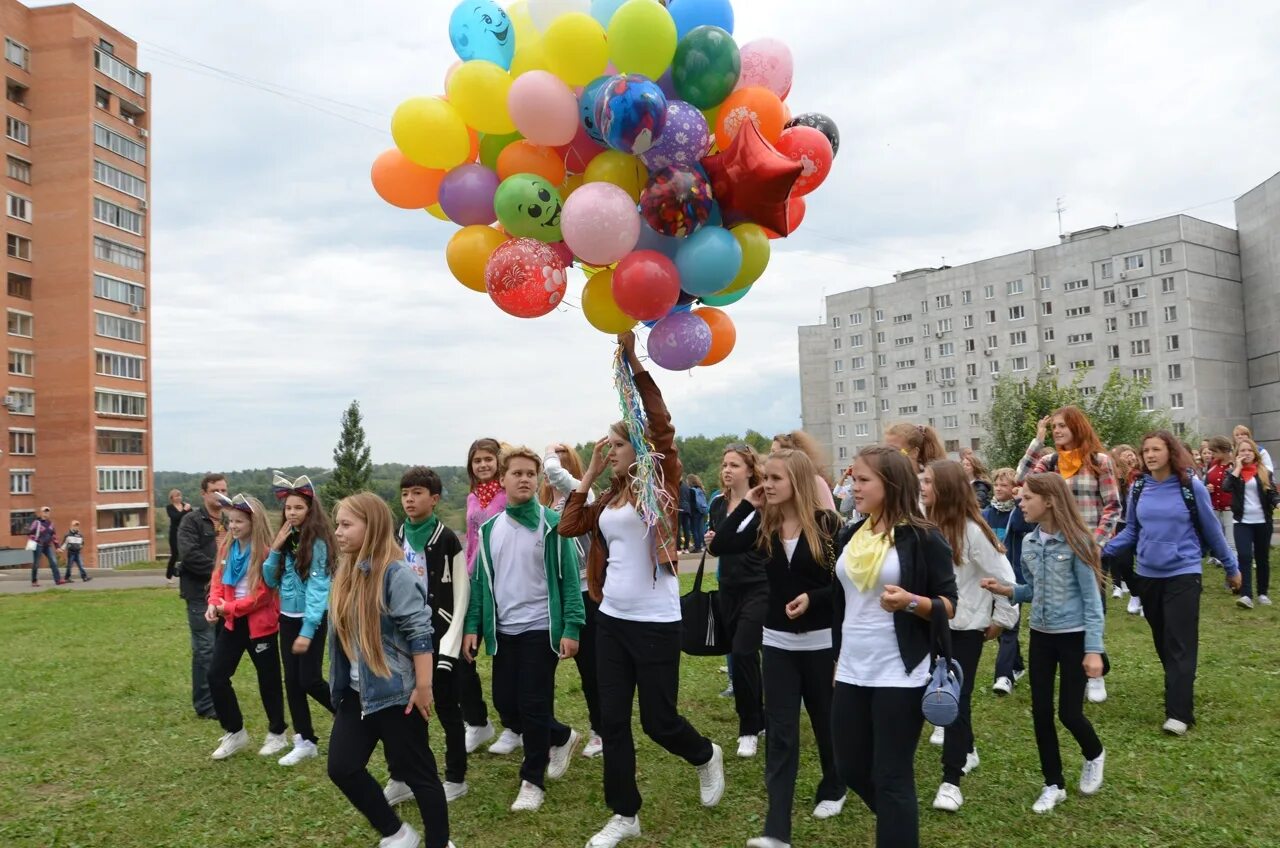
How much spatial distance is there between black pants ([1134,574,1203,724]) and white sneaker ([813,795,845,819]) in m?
2.87

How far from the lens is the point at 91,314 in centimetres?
5616

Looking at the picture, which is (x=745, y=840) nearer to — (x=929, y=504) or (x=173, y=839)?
(x=929, y=504)

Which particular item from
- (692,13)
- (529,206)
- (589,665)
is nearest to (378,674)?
(589,665)

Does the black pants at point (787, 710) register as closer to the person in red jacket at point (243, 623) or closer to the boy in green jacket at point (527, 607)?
the boy in green jacket at point (527, 607)

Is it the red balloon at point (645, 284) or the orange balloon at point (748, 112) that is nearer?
the red balloon at point (645, 284)

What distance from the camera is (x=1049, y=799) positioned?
16.2 feet

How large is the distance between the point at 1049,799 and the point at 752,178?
365cm

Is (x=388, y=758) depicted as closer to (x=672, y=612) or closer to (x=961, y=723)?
(x=672, y=612)

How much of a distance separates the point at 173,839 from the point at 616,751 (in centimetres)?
248

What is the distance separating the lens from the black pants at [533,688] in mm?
5320

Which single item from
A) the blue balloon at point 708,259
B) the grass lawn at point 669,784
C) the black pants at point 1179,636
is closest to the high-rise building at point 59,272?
the grass lawn at point 669,784

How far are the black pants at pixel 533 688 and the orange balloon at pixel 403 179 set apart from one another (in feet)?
8.95

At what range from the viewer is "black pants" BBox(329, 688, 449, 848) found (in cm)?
431

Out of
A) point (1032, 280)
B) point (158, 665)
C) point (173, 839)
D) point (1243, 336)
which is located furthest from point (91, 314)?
point (1243, 336)
